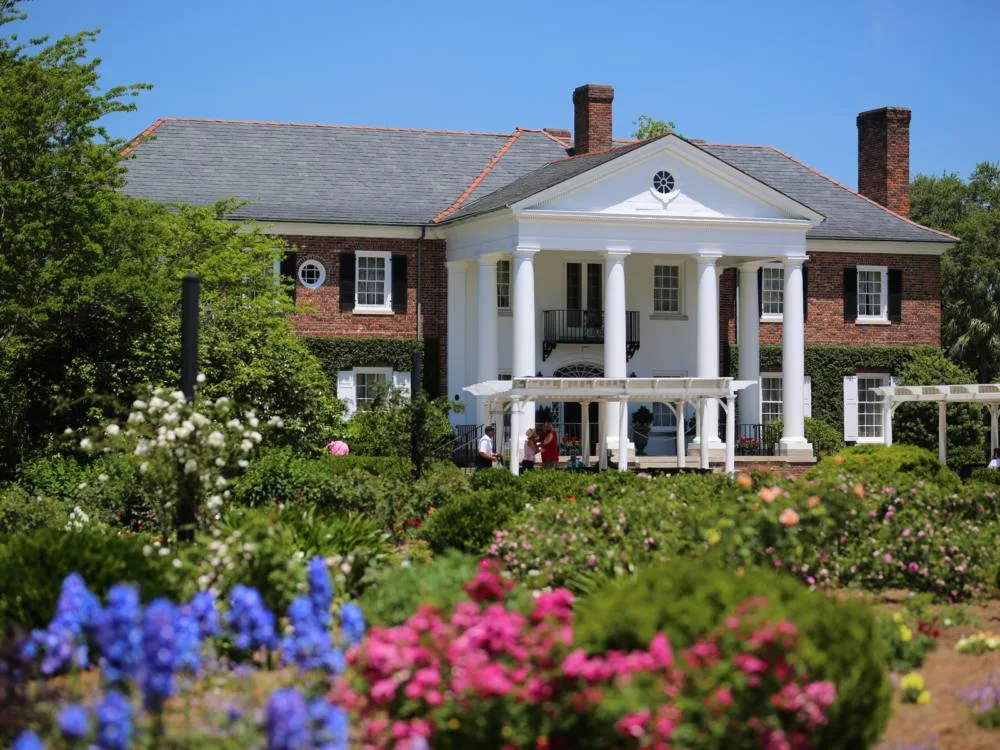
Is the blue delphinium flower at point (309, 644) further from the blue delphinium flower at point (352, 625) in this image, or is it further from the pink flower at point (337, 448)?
the pink flower at point (337, 448)

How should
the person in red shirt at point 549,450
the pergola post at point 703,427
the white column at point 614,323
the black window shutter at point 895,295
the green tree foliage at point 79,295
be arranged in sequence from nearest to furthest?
the green tree foliage at point 79,295 < the person in red shirt at point 549,450 < the pergola post at point 703,427 < the white column at point 614,323 < the black window shutter at point 895,295

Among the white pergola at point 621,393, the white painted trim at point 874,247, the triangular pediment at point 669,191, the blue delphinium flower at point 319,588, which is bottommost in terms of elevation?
the blue delphinium flower at point 319,588

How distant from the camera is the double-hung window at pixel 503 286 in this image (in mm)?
38531

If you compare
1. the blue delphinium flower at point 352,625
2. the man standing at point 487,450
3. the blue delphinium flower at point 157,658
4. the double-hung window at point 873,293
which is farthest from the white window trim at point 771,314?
the blue delphinium flower at point 157,658

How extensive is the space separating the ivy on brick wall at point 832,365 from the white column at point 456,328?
8607 millimetres

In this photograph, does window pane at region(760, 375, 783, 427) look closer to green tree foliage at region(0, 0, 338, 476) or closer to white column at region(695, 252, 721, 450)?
white column at region(695, 252, 721, 450)

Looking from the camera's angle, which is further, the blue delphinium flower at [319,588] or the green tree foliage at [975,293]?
the green tree foliage at [975,293]

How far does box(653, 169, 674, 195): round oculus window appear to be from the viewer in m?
35.5

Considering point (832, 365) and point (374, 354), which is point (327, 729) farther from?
point (832, 365)

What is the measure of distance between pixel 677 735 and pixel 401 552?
852 centimetres

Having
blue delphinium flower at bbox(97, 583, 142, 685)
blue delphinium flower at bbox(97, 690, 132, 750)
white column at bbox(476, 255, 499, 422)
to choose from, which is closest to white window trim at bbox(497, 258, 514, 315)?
white column at bbox(476, 255, 499, 422)

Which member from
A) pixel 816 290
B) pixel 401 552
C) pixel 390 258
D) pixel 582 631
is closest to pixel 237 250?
pixel 390 258

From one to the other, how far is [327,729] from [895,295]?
123ft

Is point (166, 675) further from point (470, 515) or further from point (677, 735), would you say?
point (470, 515)
